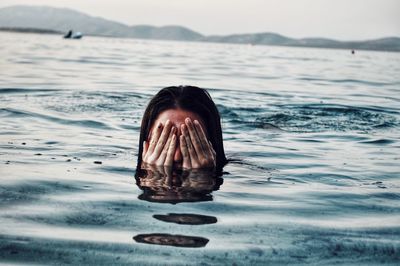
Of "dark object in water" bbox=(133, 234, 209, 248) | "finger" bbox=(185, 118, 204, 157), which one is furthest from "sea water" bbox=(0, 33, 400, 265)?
"finger" bbox=(185, 118, 204, 157)

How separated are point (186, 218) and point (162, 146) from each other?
125 cm

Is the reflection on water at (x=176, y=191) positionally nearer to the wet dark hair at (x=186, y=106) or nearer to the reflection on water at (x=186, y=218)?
the reflection on water at (x=186, y=218)

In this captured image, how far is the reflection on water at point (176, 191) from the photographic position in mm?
2699

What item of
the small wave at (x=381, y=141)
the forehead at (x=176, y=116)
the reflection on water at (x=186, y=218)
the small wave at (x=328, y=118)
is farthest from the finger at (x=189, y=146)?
the small wave at (x=328, y=118)

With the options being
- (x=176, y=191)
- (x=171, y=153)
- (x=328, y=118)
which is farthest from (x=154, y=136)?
(x=328, y=118)

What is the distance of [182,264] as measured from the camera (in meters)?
2.38

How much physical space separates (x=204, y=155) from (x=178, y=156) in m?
0.20

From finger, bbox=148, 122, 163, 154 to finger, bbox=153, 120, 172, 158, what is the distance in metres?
0.04

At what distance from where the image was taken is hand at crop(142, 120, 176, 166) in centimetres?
410

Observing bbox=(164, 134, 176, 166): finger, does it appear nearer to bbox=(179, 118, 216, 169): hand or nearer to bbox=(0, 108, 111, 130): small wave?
bbox=(179, 118, 216, 169): hand

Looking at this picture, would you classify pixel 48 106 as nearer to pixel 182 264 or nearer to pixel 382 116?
pixel 382 116

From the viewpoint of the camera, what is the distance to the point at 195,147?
417 centimetres

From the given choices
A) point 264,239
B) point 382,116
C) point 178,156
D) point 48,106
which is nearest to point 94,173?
point 178,156

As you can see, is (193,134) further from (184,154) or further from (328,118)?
(328,118)
